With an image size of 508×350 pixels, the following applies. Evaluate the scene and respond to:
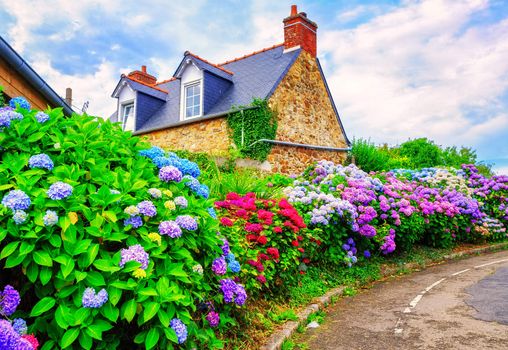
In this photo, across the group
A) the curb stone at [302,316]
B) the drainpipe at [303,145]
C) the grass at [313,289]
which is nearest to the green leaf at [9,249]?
the grass at [313,289]

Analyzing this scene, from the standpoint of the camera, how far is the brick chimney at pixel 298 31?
1565 cm

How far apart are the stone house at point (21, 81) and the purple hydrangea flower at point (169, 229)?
3888mm

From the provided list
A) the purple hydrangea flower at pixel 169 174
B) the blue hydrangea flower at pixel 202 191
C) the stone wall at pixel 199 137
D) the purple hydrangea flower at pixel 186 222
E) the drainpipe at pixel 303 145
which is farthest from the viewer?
the stone wall at pixel 199 137

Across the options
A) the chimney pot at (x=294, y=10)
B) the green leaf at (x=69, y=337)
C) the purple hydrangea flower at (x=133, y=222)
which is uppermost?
the chimney pot at (x=294, y=10)

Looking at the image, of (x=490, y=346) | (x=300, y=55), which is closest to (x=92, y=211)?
(x=490, y=346)

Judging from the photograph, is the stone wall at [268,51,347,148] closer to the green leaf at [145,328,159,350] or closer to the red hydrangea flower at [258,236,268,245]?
the red hydrangea flower at [258,236,268,245]

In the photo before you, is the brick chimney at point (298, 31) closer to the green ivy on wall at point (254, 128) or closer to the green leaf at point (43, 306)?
the green ivy on wall at point (254, 128)

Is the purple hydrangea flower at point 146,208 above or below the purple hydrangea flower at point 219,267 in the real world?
above

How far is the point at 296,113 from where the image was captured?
15.1 m

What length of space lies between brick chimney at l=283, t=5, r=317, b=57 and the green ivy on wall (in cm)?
353

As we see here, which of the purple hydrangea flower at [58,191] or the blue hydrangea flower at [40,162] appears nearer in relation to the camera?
the purple hydrangea flower at [58,191]

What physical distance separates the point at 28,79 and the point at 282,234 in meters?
4.48

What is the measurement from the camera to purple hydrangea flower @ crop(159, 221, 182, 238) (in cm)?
286

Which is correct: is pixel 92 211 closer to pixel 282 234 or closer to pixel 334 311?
pixel 282 234
